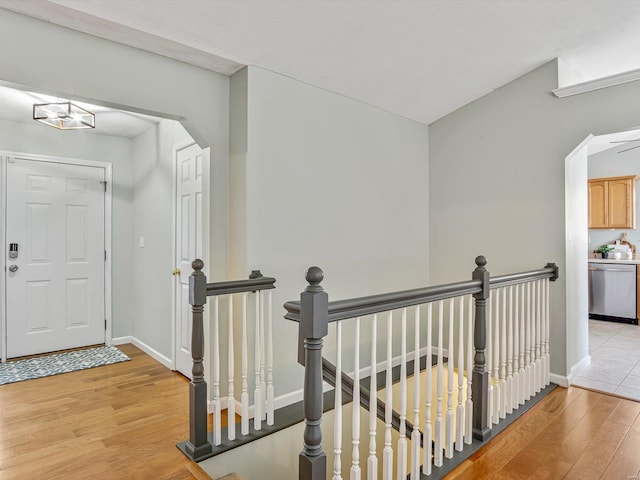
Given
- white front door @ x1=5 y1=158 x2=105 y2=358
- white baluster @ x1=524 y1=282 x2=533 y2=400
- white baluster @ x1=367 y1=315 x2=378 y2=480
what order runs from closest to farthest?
white baluster @ x1=367 y1=315 x2=378 y2=480 < white baluster @ x1=524 y1=282 x2=533 y2=400 < white front door @ x1=5 y1=158 x2=105 y2=358

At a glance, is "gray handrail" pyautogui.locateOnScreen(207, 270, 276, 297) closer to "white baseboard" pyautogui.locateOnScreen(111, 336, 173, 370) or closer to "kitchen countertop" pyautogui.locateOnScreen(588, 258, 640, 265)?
"white baseboard" pyautogui.locateOnScreen(111, 336, 173, 370)

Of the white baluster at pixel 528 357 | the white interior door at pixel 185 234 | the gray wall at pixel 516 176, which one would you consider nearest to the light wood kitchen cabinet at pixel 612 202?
the gray wall at pixel 516 176

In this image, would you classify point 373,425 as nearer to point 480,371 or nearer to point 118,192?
point 480,371

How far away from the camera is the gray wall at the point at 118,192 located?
4.21m

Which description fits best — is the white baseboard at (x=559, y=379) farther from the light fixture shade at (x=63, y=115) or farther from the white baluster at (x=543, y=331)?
the light fixture shade at (x=63, y=115)

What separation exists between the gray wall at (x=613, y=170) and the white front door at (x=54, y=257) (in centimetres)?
708

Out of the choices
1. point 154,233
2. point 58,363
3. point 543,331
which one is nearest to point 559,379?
point 543,331

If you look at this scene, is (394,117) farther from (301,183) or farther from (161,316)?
(161,316)

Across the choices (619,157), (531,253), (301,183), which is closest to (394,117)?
(301,183)

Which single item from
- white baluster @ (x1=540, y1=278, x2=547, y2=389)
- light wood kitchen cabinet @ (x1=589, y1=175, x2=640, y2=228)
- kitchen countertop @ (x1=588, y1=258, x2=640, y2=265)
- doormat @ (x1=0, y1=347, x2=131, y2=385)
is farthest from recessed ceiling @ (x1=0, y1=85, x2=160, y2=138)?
light wood kitchen cabinet @ (x1=589, y1=175, x2=640, y2=228)

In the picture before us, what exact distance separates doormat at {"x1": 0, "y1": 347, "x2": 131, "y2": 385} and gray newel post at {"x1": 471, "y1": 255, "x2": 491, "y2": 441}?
129 inches

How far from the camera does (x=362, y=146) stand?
3539 mm

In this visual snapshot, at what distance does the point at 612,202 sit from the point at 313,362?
6330mm

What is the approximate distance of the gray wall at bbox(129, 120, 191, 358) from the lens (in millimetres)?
3797
